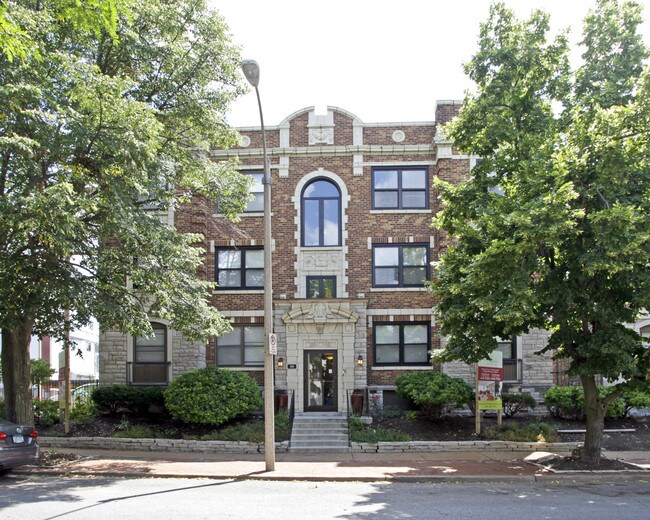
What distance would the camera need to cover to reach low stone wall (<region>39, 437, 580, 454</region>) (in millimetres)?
17562

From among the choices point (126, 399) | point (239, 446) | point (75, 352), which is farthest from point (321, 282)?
point (75, 352)

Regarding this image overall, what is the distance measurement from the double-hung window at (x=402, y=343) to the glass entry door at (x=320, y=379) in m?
1.62

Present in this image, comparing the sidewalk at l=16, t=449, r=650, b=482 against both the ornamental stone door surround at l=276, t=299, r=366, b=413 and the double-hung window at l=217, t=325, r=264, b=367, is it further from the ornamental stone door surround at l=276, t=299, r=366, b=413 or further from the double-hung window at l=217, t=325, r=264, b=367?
the double-hung window at l=217, t=325, r=264, b=367

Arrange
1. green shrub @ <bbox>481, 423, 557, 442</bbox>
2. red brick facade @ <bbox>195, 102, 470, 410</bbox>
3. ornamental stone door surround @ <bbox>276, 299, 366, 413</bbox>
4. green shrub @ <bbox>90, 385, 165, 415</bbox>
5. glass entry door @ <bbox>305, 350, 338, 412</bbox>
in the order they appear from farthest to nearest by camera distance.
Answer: red brick facade @ <bbox>195, 102, 470, 410</bbox> < glass entry door @ <bbox>305, 350, 338, 412</bbox> < ornamental stone door surround @ <bbox>276, 299, 366, 413</bbox> < green shrub @ <bbox>90, 385, 165, 415</bbox> < green shrub @ <bbox>481, 423, 557, 442</bbox>

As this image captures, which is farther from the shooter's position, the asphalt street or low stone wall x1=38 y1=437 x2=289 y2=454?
low stone wall x1=38 y1=437 x2=289 y2=454

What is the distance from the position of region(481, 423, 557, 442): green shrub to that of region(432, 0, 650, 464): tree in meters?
3.29

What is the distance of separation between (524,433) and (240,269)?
10.4 metres

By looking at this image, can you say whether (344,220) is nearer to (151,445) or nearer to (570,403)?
(570,403)

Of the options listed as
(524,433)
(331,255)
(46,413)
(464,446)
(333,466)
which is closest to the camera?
(333,466)

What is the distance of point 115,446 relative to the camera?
17875mm

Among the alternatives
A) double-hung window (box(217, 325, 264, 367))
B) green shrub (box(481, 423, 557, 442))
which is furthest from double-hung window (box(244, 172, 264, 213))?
green shrub (box(481, 423, 557, 442))

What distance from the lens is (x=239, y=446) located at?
694 inches

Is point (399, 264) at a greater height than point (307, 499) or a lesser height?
greater

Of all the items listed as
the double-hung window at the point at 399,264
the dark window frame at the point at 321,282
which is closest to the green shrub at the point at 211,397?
the dark window frame at the point at 321,282
